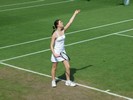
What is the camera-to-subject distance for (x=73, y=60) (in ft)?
50.7

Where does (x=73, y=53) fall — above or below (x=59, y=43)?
below

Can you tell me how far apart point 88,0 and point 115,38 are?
13.9 metres

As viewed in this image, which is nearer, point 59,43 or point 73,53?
point 59,43

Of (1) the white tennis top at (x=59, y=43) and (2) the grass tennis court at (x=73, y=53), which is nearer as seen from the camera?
(1) the white tennis top at (x=59, y=43)

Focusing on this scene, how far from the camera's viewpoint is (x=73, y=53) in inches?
649

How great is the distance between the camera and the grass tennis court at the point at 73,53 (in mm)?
11930

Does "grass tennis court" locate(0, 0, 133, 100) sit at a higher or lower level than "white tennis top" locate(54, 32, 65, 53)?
lower

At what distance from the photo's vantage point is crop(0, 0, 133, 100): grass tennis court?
11930 mm

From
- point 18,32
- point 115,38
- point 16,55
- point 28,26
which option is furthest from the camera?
point 28,26

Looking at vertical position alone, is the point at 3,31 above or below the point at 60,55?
below

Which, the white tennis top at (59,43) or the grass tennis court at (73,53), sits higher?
the white tennis top at (59,43)

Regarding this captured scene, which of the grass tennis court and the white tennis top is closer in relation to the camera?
the white tennis top

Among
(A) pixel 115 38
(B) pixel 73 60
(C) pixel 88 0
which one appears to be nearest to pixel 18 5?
(C) pixel 88 0

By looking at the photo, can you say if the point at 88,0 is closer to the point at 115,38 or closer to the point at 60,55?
the point at 115,38
